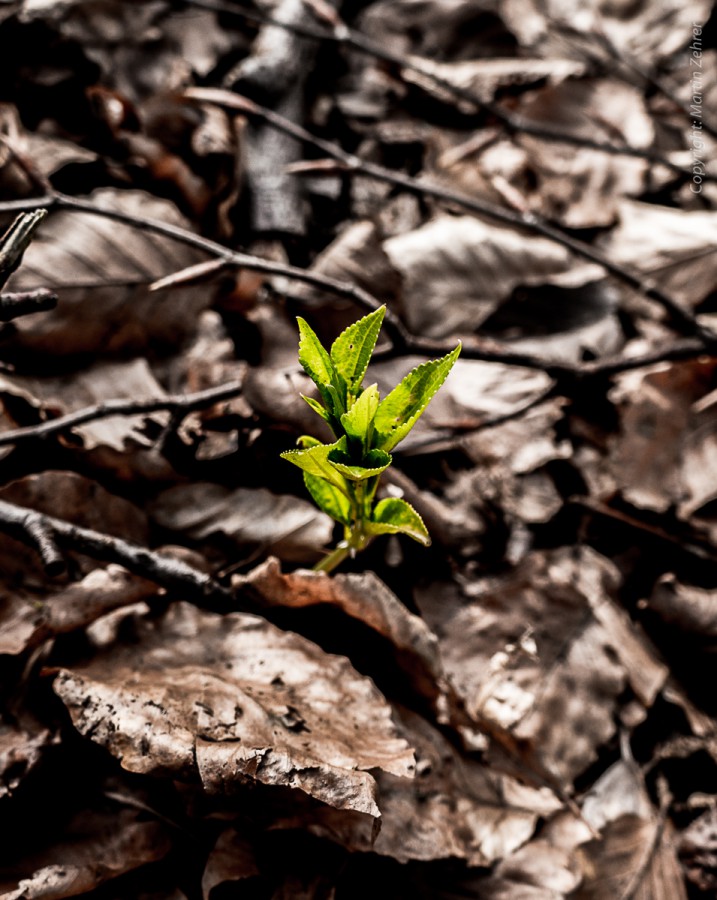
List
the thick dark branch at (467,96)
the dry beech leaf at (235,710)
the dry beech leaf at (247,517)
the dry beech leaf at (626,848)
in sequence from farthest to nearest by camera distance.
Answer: the thick dark branch at (467,96)
the dry beech leaf at (247,517)
the dry beech leaf at (626,848)
the dry beech leaf at (235,710)

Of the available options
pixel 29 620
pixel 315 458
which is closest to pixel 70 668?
pixel 29 620

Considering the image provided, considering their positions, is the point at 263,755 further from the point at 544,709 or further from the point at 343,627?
the point at 544,709

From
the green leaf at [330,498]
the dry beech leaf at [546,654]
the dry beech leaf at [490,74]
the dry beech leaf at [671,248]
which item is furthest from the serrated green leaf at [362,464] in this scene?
the dry beech leaf at [490,74]

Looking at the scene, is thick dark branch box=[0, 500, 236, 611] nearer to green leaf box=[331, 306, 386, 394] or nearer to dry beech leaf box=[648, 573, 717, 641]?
green leaf box=[331, 306, 386, 394]

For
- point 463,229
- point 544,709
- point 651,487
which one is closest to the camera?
point 544,709

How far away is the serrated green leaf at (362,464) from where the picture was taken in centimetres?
102

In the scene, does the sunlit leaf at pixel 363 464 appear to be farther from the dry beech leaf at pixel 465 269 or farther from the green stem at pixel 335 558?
the dry beech leaf at pixel 465 269

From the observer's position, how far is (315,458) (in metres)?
1.06

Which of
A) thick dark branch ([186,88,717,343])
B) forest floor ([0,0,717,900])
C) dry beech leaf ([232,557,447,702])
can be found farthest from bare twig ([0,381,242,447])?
thick dark branch ([186,88,717,343])

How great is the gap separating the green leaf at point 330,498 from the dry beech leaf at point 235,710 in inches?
9.7

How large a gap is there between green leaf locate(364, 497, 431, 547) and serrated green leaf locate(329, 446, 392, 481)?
9 cm

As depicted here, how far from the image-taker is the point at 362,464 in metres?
1.09

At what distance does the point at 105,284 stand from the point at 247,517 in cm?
67

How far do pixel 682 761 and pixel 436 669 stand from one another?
0.66 meters
